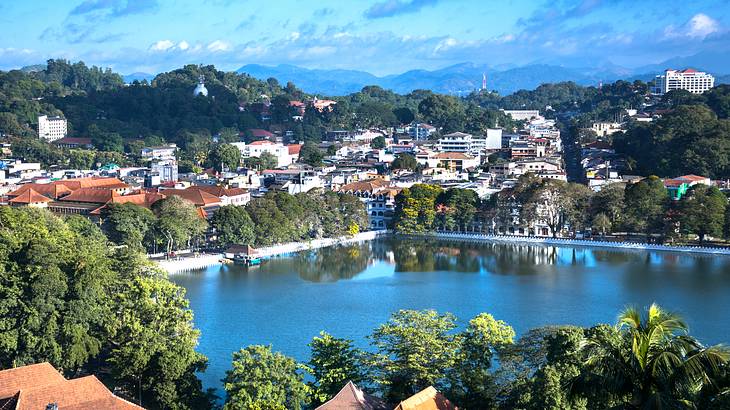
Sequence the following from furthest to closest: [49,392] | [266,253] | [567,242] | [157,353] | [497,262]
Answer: [567,242]
[266,253]
[497,262]
[157,353]
[49,392]

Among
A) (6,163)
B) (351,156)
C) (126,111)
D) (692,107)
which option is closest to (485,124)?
(351,156)

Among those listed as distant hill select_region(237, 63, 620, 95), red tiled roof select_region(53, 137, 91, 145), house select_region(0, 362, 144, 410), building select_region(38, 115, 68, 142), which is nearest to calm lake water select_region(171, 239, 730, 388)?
house select_region(0, 362, 144, 410)

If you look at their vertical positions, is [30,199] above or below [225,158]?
below

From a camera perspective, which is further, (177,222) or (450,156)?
(450,156)

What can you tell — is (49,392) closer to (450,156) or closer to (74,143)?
(450,156)

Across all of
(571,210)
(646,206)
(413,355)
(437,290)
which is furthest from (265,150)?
(413,355)

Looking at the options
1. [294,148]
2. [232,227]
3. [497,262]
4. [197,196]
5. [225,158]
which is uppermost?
[294,148]

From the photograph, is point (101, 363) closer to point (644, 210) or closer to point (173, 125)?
point (644, 210)
